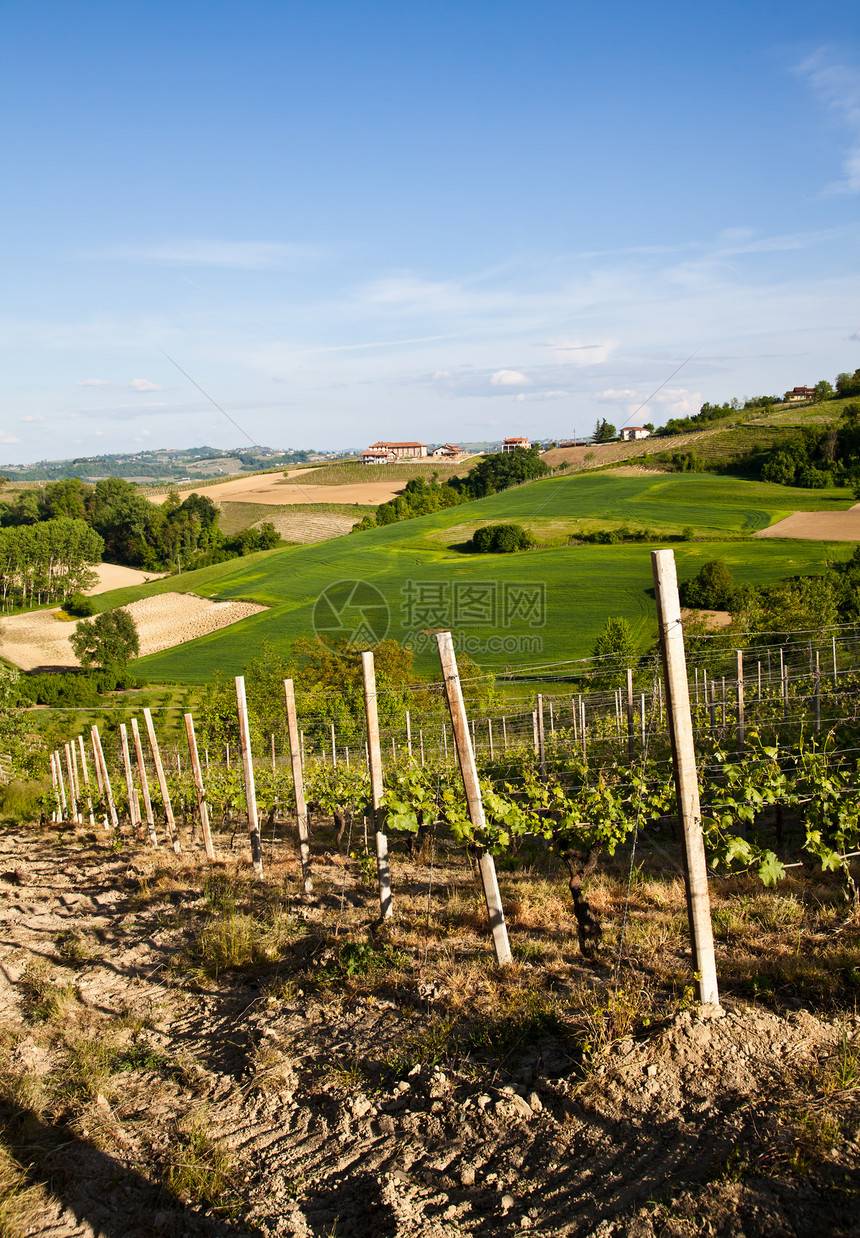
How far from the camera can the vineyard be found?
324cm

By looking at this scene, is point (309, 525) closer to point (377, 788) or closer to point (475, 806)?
point (377, 788)

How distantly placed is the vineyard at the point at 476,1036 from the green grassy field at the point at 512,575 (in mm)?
31648

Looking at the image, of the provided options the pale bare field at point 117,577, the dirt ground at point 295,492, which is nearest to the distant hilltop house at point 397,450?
the dirt ground at point 295,492

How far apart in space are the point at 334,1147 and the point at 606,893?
3497mm

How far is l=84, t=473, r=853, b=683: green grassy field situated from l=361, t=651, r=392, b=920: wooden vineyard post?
31.5m

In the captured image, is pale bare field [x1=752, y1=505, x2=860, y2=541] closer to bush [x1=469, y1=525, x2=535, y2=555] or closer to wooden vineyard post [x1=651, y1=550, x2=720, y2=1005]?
bush [x1=469, y1=525, x2=535, y2=555]

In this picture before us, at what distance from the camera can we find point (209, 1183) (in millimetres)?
3480

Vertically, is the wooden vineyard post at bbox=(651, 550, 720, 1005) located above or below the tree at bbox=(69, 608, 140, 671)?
above

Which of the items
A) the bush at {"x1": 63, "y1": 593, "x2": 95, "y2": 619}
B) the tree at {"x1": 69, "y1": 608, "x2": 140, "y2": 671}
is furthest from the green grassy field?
the bush at {"x1": 63, "y1": 593, "x2": 95, "y2": 619}

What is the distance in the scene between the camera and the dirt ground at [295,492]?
87.6 meters

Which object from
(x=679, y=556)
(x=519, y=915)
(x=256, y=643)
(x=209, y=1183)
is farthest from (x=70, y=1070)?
(x=679, y=556)

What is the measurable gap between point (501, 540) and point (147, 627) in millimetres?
28628

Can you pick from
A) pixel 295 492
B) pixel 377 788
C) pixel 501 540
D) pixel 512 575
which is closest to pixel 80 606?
pixel 295 492

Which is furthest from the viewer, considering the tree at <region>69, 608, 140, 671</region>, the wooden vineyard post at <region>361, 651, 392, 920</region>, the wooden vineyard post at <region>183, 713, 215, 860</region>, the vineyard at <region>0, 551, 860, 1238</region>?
the tree at <region>69, 608, 140, 671</region>
